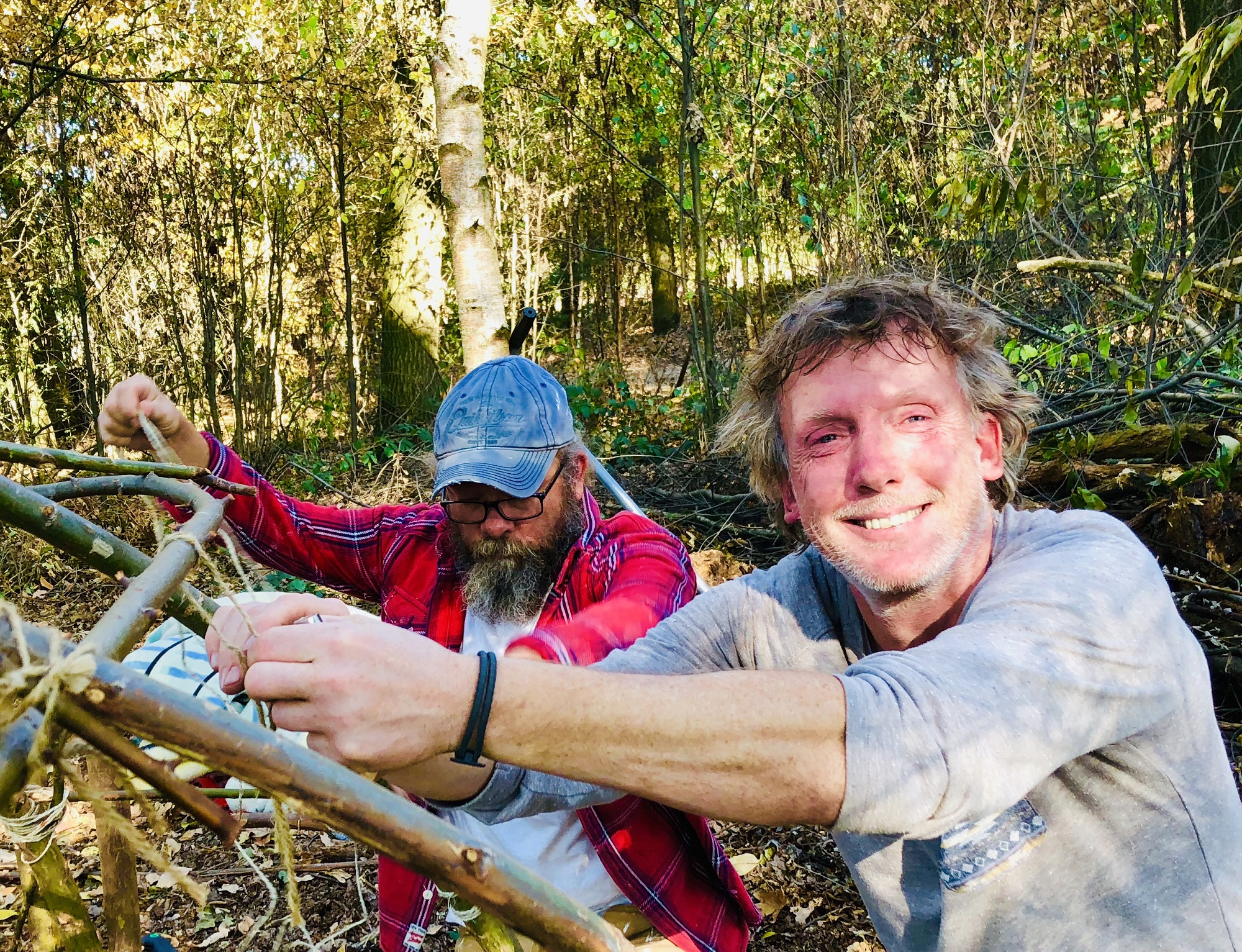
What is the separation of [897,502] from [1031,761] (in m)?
0.62

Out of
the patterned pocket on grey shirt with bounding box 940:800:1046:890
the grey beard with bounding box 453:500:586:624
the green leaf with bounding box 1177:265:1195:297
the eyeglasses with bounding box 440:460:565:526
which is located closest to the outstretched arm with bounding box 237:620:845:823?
the patterned pocket on grey shirt with bounding box 940:800:1046:890

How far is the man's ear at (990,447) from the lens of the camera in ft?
6.35

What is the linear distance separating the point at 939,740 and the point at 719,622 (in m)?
0.82

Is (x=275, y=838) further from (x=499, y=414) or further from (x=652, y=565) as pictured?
(x=499, y=414)

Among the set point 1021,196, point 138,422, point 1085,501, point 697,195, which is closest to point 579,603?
point 138,422

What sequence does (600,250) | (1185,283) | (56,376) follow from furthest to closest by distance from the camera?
(600,250) → (56,376) → (1185,283)

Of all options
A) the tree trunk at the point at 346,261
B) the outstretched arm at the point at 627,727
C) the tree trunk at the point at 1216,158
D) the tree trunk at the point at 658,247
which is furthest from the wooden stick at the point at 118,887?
the tree trunk at the point at 658,247

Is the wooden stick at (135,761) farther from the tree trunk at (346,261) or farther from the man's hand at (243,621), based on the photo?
the tree trunk at (346,261)

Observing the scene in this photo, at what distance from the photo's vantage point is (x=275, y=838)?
2.54 ft

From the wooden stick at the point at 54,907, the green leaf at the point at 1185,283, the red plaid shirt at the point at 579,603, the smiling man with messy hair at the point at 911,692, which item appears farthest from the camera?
the green leaf at the point at 1185,283

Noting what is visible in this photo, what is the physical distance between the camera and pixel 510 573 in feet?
8.21

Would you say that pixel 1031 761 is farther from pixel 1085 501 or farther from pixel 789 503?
pixel 1085 501

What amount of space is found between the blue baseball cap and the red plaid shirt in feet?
0.75

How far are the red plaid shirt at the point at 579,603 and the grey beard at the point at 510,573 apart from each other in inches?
1.9
